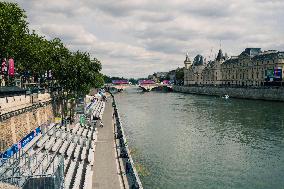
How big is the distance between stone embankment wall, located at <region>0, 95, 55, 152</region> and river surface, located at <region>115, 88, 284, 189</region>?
12471 millimetres

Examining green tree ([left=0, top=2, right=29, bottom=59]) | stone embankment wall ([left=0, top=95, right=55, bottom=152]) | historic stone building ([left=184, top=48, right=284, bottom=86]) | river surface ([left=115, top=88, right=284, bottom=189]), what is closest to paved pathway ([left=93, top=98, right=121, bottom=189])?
river surface ([left=115, top=88, right=284, bottom=189])

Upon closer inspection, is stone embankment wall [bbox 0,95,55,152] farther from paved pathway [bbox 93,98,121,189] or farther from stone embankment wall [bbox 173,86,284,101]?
stone embankment wall [bbox 173,86,284,101]

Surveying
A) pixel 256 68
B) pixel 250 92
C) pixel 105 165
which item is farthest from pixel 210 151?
pixel 256 68

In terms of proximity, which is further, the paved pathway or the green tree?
the green tree

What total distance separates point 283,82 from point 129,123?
83.0 m

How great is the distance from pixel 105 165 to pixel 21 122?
10162mm

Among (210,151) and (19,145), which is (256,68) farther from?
(19,145)

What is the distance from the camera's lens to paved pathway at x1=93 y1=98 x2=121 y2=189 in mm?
27991

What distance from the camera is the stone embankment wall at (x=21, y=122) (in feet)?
100

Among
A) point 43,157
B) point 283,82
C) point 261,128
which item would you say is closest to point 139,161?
point 43,157

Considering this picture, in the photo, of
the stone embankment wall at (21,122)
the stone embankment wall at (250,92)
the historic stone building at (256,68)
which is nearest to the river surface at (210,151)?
the stone embankment wall at (21,122)

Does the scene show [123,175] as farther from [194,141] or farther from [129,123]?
[129,123]

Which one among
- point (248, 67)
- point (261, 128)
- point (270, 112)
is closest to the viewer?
point (261, 128)

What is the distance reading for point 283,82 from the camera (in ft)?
441
